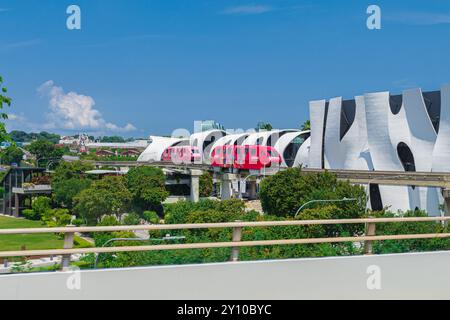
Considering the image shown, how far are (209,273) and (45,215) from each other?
209 feet

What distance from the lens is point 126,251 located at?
6695 mm

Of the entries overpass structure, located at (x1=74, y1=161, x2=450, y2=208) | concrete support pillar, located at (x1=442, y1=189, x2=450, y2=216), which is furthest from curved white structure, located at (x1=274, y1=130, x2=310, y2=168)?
concrete support pillar, located at (x1=442, y1=189, x2=450, y2=216)

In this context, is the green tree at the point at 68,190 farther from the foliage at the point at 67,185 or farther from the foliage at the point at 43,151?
the foliage at the point at 43,151

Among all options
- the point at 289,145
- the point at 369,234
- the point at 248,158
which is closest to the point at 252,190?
the point at 289,145

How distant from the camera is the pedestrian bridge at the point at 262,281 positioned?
6102 millimetres

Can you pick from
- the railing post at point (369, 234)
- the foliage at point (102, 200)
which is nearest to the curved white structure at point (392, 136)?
the foliage at point (102, 200)

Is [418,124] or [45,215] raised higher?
[418,124]

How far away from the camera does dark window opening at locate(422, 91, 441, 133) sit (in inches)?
1929

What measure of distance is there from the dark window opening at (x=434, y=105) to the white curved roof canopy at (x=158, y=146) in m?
70.2

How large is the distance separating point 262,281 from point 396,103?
4851 centimetres

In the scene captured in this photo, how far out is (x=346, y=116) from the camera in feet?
202

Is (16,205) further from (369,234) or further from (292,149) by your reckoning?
(369,234)
